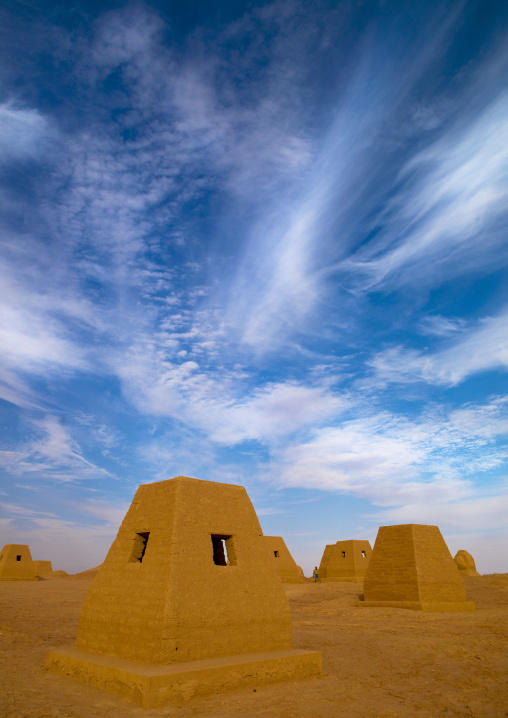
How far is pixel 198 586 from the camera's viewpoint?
731cm

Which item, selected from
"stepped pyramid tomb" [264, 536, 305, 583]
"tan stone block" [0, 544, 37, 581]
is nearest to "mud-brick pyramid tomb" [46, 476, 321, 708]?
"stepped pyramid tomb" [264, 536, 305, 583]

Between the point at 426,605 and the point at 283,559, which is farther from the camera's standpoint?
the point at 283,559

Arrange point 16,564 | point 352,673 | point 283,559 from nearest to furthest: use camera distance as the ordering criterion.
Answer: point 352,673 < point 283,559 < point 16,564

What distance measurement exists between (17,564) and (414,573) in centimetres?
2579

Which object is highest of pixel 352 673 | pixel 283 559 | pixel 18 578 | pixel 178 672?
pixel 283 559

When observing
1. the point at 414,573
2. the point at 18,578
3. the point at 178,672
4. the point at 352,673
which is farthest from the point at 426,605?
the point at 18,578

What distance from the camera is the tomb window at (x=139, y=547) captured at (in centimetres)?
823

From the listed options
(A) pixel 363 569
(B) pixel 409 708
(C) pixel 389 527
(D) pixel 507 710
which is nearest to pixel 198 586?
(B) pixel 409 708

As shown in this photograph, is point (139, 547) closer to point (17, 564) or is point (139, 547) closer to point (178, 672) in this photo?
point (178, 672)

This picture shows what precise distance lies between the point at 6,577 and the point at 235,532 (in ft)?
89.5

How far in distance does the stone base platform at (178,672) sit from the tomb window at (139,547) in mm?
1493

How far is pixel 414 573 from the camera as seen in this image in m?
15.4

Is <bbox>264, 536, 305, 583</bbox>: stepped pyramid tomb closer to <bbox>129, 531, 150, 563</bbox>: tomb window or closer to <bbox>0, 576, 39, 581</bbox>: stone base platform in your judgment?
<bbox>0, 576, 39, 581</bbox>: stone base platform

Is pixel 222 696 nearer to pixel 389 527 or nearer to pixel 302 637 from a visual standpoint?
pixel 302 637
